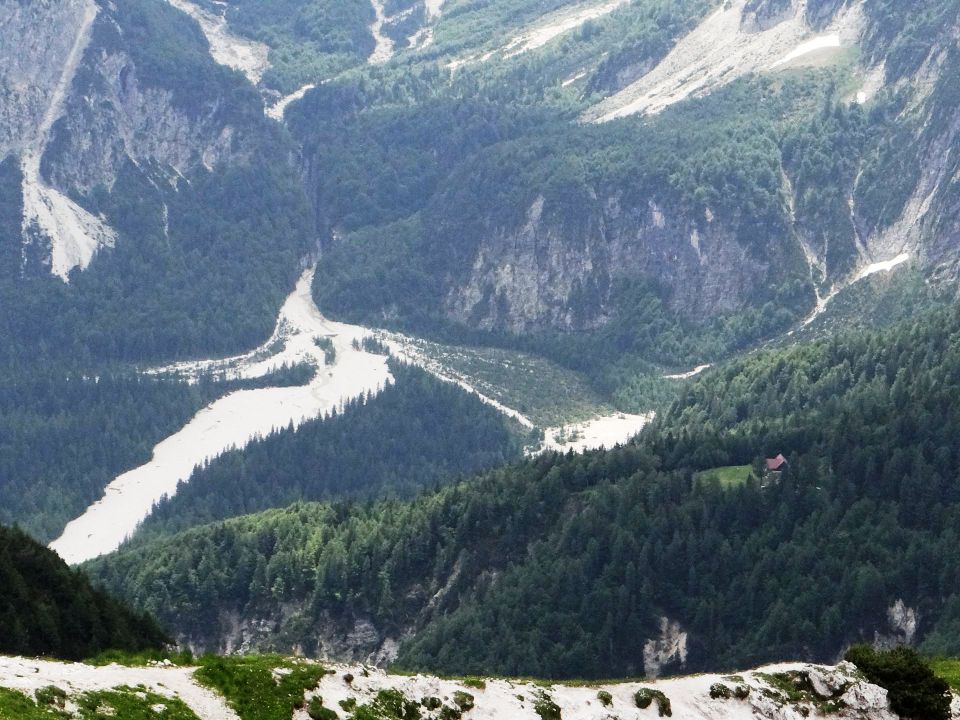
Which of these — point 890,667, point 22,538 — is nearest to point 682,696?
point 890,667

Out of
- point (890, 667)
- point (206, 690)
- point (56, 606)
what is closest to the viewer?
point (206, 690)

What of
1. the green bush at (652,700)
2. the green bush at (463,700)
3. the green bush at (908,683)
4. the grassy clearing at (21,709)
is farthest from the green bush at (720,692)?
the grassy clearing at (21,709)

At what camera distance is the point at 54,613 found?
148375 mm

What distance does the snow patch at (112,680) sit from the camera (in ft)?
314

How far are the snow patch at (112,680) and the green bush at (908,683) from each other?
3843 centimetres

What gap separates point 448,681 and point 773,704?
18.7 meters

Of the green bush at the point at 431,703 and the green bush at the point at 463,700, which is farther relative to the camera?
the green bush at the point at 463,700

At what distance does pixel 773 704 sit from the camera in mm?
112312

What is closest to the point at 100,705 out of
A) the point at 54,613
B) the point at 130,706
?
the point at 130,706

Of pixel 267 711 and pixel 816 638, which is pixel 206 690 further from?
pixel 816 638

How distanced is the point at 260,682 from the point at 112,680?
7.53 m

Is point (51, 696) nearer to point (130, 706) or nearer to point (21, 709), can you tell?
point (21, 709)

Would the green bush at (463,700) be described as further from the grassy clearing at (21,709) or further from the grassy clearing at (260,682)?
the grassy clearing at (21,709)

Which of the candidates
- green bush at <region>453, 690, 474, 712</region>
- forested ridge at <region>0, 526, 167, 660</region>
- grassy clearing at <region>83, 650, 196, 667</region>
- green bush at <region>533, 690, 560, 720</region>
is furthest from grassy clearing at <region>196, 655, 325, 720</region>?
forested ridge at <region>0, 526, 167, 660</region>
